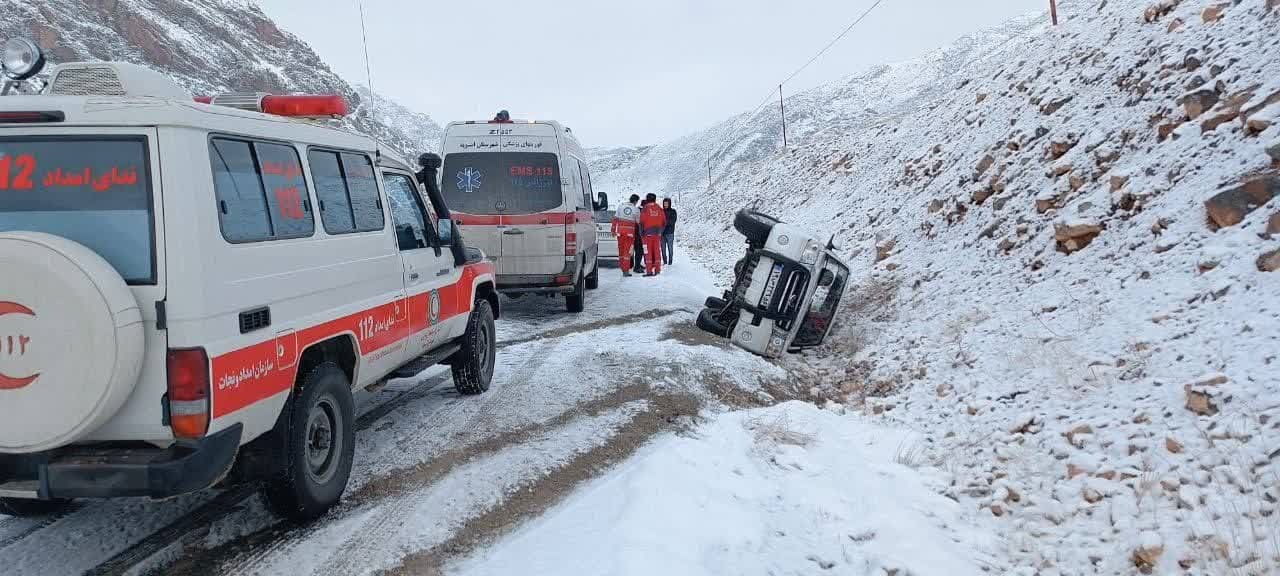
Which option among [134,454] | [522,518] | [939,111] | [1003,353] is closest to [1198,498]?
[1003,353]

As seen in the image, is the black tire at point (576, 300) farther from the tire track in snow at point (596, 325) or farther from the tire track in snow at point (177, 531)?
A: the tire track in snow at point (177, 531)

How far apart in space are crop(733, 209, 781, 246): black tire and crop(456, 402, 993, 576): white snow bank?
3.69 metres

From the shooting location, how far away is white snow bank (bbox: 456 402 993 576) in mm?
3529

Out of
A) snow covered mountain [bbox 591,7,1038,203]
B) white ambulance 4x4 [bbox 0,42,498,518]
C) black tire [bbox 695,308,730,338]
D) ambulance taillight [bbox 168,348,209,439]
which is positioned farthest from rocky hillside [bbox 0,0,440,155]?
ambulance taillight [bbox 168,348,209,439]

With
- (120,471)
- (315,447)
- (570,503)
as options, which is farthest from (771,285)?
(120,471)

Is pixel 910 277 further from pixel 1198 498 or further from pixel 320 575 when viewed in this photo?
pixel 320 575

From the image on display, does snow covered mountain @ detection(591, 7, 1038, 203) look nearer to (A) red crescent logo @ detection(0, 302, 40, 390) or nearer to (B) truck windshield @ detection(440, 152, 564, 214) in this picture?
(B) truck windshield @ detection(440, 152, 564, 214)

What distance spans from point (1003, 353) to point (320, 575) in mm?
5190

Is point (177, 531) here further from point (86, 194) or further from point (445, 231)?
point (445, 231)

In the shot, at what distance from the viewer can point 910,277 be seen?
31.1 feet

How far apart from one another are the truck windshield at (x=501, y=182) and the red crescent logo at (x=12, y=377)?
23.7ft

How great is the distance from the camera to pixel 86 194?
3.03 metres

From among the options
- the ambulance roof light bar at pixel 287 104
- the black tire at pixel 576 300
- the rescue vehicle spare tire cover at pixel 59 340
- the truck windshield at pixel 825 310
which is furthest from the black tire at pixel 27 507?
the black tire at pixel 576 300

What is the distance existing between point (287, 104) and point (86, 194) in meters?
1.43
